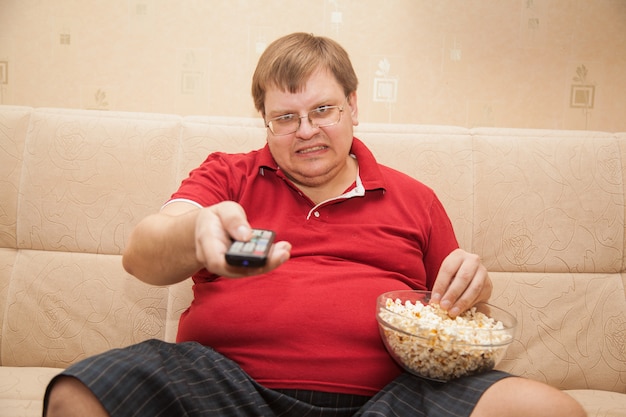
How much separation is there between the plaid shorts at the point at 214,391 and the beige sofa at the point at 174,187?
542mm

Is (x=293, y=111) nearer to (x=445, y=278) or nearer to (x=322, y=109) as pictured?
(x=322, y=109)

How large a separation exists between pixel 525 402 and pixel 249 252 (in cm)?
57

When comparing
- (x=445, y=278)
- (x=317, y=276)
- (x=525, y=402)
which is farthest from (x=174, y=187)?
(x=525, y=402)

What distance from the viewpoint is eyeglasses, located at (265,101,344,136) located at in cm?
131

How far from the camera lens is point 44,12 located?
74.7 inches

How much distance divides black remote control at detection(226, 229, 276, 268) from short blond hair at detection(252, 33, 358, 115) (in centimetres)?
61

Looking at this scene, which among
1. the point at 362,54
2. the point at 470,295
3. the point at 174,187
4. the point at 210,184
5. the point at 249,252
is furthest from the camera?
the point at 362,54

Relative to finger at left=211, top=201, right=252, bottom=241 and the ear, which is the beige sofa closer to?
the ear

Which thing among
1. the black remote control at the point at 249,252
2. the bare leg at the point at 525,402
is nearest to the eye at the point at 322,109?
the black remote control at the point at 249,252

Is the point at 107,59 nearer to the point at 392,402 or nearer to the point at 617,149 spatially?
the point at 392,402

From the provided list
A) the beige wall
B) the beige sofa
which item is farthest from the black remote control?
the beige wall

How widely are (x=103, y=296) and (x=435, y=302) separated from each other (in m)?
1.00

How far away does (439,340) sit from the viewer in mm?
939

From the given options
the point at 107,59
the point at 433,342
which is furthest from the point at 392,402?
the point at 107,59
